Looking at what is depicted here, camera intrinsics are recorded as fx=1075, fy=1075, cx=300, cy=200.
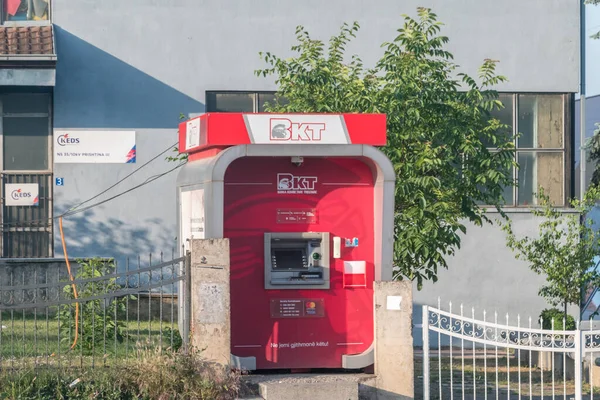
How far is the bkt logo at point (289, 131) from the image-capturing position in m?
10.3

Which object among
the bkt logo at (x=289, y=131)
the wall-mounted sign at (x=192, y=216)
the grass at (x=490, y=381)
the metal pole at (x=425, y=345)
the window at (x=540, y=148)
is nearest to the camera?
the bkt logo at (x=289, y=131)

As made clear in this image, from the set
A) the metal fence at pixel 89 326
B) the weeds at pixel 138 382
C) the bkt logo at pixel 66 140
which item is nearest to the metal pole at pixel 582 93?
the metal fence at pixel 89 326

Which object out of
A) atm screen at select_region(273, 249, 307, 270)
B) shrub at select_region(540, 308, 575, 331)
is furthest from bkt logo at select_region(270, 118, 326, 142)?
shrub at select_region(540, 308, 575, 331)

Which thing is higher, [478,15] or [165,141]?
[478,15]

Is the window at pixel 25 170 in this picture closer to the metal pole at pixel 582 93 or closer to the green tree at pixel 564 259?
the green tree at pixel 564 259

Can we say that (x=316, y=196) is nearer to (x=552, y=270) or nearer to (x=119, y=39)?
(x=552, y=270)

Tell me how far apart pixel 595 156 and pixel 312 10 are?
5.48m

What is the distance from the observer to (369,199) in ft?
35.5

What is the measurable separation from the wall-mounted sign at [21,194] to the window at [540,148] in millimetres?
8460

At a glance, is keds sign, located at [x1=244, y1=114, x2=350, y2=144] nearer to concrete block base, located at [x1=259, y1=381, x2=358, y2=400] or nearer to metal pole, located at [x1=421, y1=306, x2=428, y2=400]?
metal pole, located at [x1=421, y1=306, x2=428, y2=400]

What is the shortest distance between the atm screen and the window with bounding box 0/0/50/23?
31.7ft

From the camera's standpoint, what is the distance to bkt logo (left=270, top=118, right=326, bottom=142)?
33.7 feet

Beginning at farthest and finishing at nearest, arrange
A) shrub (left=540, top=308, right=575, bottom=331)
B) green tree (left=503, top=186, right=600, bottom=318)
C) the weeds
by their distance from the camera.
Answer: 1. shrub (left=540, top=308, right=575, bottom=331)
2. green tree (left=503, top=186, right=600, bottom=318)
3. the weeds

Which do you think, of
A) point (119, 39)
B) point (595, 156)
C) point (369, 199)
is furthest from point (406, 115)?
point (119, 39)
